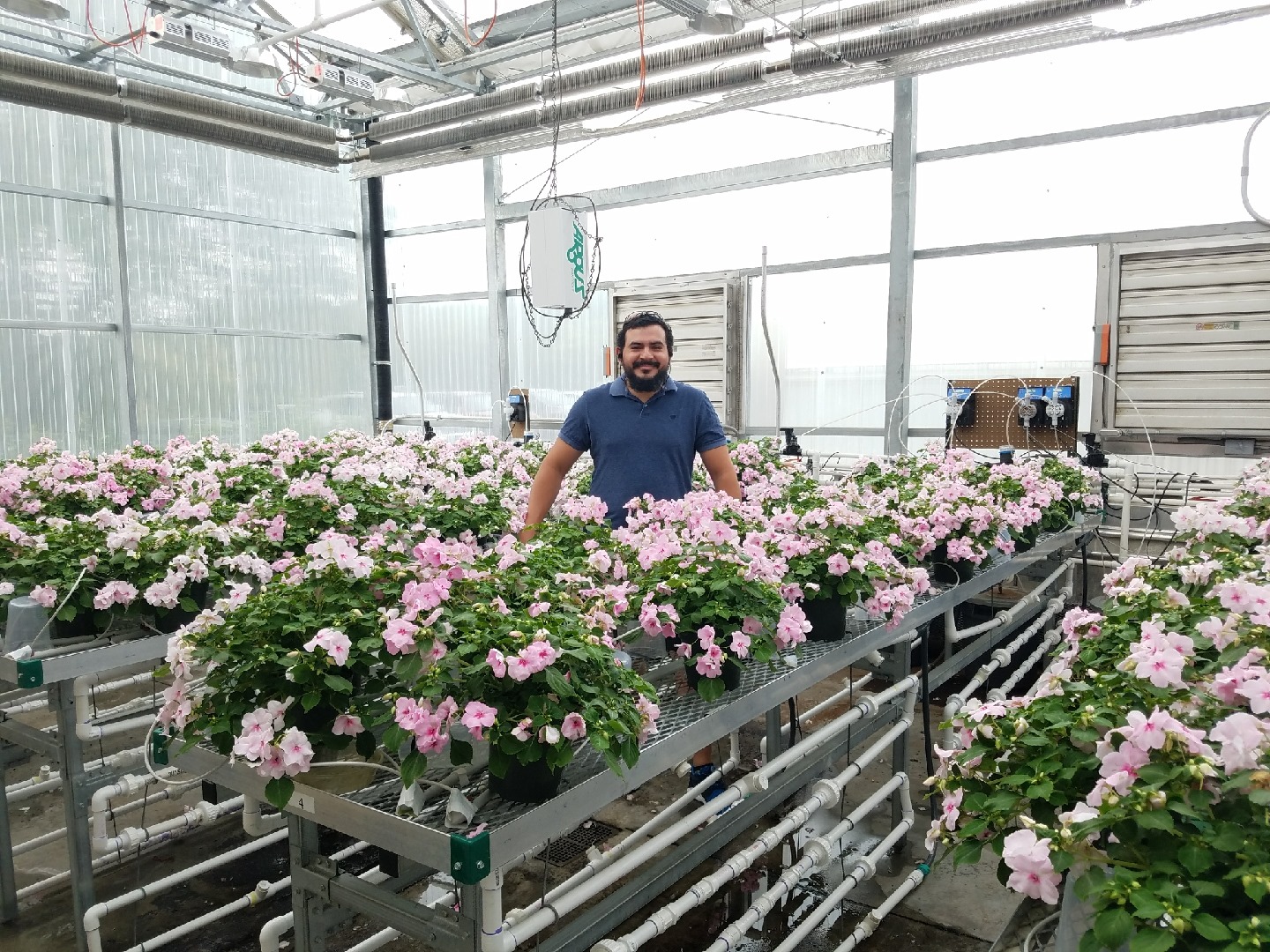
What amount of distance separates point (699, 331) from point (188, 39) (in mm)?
3638

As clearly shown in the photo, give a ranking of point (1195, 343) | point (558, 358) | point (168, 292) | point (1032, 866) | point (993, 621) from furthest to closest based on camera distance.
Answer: point (558, 358), point (168, 292), point (1195, 343), point (993, 621), point (1032, 866)

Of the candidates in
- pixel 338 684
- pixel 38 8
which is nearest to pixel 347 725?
pixel 338 684

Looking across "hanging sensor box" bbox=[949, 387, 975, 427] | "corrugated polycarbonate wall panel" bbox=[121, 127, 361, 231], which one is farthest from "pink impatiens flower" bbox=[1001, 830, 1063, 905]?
"corrugated polycarbonate wall panel" bbox=[121, 127, 361, 231]

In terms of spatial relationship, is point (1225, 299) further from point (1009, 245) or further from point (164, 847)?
point (164, 847)

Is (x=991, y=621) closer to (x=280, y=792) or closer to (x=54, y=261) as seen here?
(x=280, y=792)

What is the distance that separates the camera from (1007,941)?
124 cm

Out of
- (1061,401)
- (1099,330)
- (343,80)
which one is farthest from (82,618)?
(1099,330)

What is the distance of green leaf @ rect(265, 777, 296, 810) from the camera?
1361mm

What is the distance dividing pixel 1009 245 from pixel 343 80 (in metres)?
4.47

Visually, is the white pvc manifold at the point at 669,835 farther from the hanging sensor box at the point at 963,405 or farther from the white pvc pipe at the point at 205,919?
the hanging sensor box at the point at 963,405

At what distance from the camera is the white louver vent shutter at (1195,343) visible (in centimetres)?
438

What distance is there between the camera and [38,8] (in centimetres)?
398

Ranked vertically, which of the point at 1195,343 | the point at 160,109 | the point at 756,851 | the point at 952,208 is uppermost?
the point at 160,109

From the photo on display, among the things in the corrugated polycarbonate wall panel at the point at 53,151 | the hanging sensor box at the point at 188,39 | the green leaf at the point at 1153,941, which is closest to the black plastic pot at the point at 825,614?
the green leaf at the point at 1153,941
